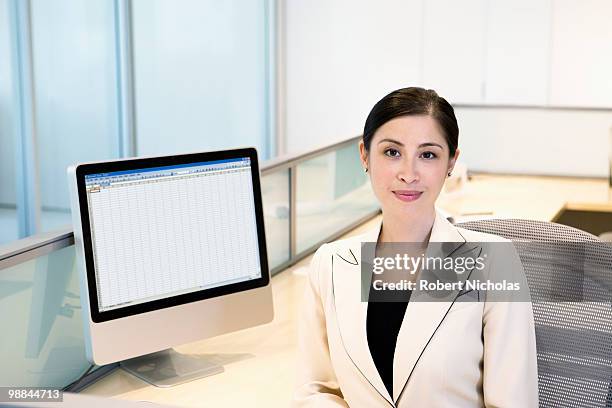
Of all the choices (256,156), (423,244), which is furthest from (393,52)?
(423,244)

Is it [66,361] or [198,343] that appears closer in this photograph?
[66,361]

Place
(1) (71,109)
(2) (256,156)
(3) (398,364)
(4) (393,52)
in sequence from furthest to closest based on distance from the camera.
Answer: (4) (393,52) → (1) (71,109) → (2) (256,156) → (3) (398,364)

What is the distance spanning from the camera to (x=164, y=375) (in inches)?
69.1

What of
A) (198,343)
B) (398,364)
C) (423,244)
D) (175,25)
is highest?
(175,25)

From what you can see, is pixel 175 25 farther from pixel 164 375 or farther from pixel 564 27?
pixel 164 375

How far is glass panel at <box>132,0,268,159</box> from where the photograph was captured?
15.2ft

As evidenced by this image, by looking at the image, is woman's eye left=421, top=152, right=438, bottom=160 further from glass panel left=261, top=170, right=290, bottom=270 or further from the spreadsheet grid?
glass panel left=261, top=170, right=290, bottom=270

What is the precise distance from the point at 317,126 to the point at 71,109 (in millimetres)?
2378

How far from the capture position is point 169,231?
5.79 ft

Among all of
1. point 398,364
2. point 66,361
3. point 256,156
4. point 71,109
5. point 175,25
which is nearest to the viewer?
point 398,364

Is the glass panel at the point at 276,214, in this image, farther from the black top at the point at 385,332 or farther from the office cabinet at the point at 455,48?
the office cabinet at the point at 455,48

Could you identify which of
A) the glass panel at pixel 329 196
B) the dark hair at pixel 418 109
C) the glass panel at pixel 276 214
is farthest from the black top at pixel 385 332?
the glass panel at pixel 329 196

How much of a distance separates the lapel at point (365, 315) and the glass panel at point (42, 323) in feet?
1.82

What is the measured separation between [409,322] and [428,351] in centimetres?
6
